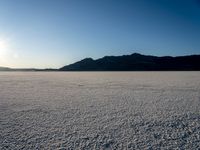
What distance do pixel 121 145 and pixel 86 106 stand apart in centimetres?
288

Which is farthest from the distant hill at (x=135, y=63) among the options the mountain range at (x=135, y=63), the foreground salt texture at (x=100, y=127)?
the foreground salt texture at (x=100, y=127)

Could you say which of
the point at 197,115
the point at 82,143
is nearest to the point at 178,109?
the point at 197,115

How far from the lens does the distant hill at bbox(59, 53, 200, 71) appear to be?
72.1 m

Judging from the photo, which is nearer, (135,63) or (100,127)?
(100,127)

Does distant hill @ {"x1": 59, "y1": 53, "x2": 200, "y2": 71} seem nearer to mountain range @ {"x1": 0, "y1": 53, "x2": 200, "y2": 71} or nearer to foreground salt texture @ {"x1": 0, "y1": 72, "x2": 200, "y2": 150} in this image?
mountain range @ {"x1": 0, "y1": 53, "x2": 200, "y2": 71}

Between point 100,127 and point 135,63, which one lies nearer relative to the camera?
point 100,127

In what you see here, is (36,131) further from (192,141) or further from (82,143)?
(192,141)

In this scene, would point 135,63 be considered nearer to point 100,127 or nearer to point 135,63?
point 135,63

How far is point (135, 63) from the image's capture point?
263 ft

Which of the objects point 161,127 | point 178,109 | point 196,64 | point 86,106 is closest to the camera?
point 161,127

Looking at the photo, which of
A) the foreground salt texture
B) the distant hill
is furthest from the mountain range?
the foreground salt texture

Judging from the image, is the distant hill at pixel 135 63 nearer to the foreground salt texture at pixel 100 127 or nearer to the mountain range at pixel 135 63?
the mountain range at pixel 135 63

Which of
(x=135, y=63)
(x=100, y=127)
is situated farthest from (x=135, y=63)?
(x=100, y=127)

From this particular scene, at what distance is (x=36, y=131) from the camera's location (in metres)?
3.89
